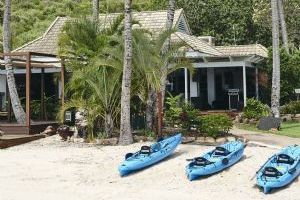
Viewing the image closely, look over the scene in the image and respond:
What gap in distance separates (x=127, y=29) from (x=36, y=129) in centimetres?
499

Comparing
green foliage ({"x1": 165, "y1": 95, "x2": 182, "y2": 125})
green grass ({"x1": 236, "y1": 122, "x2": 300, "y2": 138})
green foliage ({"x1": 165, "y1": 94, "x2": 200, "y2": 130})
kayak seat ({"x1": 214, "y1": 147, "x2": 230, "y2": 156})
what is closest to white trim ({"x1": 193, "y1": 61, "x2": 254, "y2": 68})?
green grass ({"x1": 236, "y1": 122, "x2": 300, "y2": 138})

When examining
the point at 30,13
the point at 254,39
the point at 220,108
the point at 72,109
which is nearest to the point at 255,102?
the point at 220,108

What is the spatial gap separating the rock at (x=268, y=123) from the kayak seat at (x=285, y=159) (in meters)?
8.08

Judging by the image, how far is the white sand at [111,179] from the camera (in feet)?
37.0

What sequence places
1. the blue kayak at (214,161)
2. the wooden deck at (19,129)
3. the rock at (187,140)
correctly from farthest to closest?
1. the wooden deck at (19,129)
2. the rock at (187,140)
3. the blue kayak at (214,161)

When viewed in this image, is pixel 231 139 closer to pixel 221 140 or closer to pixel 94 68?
pixel 221 140

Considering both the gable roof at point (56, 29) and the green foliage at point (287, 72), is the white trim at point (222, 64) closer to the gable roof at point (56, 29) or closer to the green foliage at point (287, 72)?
the green foliage at point (287, 72)

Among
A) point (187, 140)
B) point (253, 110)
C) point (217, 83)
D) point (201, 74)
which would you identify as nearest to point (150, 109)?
point (187, 140)

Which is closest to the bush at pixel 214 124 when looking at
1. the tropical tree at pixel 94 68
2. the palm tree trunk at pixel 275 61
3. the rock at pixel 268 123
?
the tropical tree at pixel 94 68

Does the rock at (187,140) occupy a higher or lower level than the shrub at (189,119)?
lower

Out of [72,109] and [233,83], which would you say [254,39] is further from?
[72,109]

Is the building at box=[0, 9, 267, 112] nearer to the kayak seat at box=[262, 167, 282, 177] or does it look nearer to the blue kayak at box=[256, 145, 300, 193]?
the blue kayak at box=[256, 145, 300, 193]

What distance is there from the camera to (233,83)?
28.0m

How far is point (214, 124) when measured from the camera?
16.5 m
